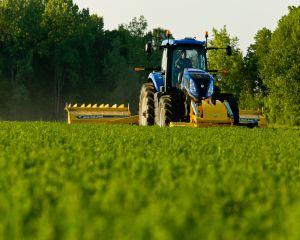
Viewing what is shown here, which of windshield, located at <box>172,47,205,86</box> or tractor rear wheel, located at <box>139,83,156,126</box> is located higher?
windshield, located at <box>172,47,205,86</box>

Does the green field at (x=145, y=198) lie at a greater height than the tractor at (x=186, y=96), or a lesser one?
lesser

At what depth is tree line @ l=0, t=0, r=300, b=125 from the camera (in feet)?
154

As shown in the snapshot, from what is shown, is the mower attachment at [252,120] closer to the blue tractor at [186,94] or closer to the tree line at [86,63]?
the blue tractor at [186,94]

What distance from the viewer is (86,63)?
76.9m

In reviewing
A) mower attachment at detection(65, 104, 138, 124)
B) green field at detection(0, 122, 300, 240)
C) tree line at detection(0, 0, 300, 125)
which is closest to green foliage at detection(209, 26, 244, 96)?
tree line at detection(0, 0, 300, 125)

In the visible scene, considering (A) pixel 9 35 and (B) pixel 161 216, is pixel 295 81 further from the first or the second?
(B) pixel 161 216

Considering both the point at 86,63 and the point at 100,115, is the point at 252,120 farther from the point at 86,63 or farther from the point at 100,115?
the point at 86,63

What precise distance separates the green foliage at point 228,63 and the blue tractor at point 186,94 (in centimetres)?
2705

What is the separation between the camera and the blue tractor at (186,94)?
18922 millimetres

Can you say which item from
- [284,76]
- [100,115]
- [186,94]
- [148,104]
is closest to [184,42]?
[186,94]

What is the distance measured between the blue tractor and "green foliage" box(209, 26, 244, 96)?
88.7 ft

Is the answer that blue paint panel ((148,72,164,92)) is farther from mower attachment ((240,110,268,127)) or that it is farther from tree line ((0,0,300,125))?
tree line ((0,0,300,125))

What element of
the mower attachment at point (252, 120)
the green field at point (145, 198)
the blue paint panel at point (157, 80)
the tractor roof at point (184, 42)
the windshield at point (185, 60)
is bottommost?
the green field at point (145, 198)

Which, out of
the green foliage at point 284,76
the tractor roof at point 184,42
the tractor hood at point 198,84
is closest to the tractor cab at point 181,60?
the tractor roof at point 184,42
